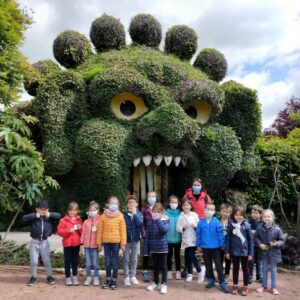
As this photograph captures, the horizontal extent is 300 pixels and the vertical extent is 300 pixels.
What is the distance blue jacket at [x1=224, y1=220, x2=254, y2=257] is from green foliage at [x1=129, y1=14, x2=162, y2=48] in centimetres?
709

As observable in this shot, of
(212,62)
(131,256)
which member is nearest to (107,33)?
(212,62)

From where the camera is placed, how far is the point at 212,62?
10.8 metres

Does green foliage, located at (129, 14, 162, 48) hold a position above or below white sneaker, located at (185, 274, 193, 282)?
above

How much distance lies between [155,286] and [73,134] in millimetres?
4769

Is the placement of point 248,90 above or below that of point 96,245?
above

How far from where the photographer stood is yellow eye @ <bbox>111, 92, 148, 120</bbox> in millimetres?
9305

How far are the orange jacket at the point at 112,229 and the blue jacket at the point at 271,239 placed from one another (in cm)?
195

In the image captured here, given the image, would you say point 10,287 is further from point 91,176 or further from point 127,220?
point 91,176

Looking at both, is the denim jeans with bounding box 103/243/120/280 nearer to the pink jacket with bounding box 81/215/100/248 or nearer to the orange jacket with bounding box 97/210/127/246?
the orange jacket with bounding box 97/210/127/246

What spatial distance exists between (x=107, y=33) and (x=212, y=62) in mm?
2975

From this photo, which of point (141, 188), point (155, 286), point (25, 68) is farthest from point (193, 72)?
point (155, 286)

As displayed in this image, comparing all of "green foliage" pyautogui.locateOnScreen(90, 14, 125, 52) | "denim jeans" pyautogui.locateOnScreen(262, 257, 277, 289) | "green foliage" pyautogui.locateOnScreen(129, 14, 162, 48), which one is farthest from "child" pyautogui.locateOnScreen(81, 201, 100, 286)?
"green foliage" pyautogui.locateOnScreen(129, 14, 162, 48)

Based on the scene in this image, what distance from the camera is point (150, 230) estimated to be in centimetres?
550

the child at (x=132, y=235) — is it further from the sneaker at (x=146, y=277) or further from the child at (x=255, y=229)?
the child at (x=255, y=229)
